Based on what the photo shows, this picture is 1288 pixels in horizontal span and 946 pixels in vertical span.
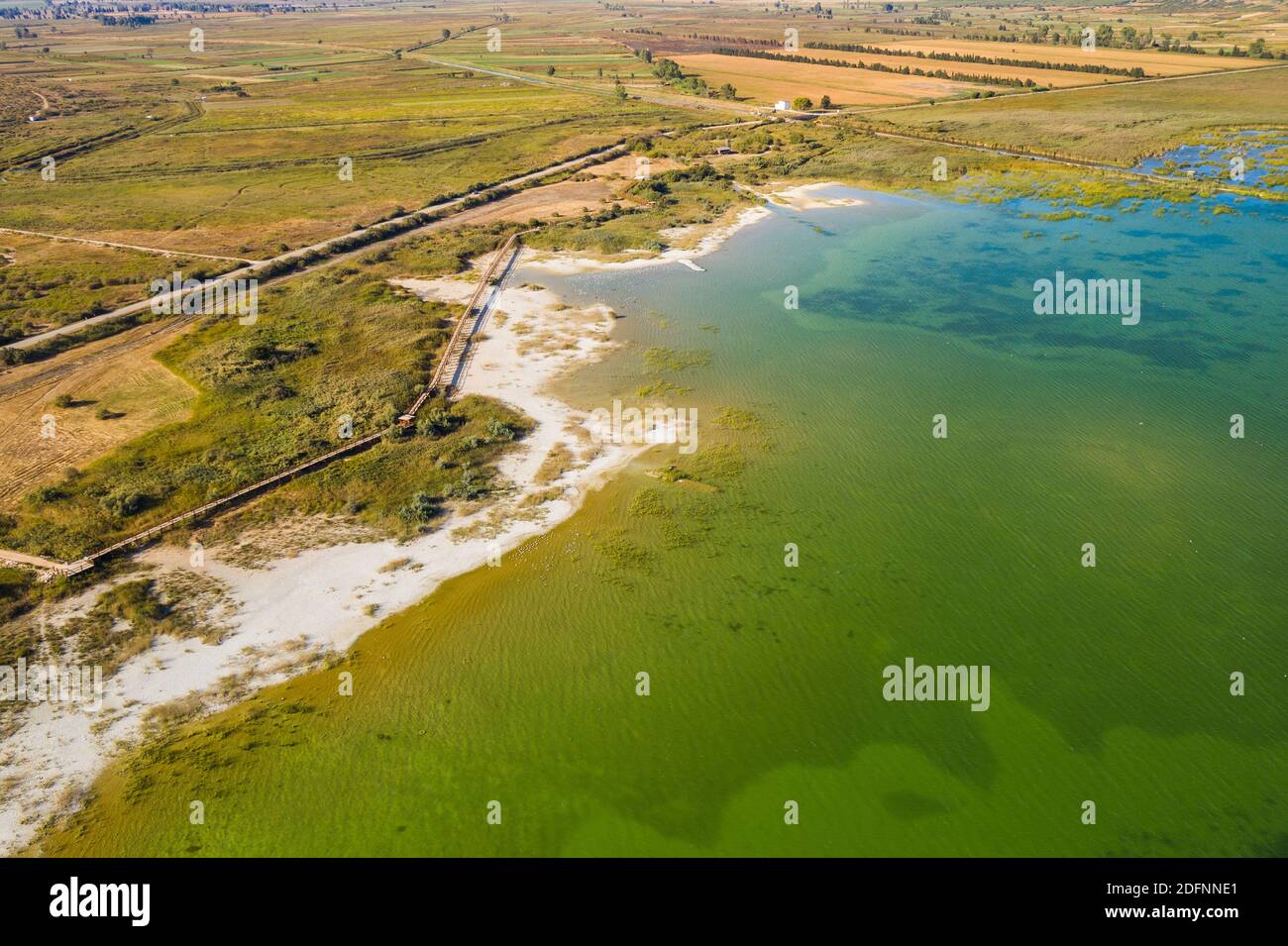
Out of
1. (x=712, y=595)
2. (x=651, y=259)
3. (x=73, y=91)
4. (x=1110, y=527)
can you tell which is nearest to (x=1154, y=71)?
(x=651, y=259)

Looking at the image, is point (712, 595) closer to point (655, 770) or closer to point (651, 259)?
point (655, 770)

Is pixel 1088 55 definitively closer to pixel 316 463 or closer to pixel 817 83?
pixel 817 83

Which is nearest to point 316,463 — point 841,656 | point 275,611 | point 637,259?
point 275,611

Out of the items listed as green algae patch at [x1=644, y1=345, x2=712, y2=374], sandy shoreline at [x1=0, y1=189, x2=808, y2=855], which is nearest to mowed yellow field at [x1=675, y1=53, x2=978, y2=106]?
green algae patch at [x1=644, y1=345, x2=712, y2=374]

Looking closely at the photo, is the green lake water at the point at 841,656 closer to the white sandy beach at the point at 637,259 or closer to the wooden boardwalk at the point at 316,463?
the wooden boardwalk at the point at 316,463

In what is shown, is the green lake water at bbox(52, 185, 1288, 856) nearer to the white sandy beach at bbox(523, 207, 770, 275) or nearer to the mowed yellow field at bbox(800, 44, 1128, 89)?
the white sandy beach at bbox(523, 207, 770, 275)
